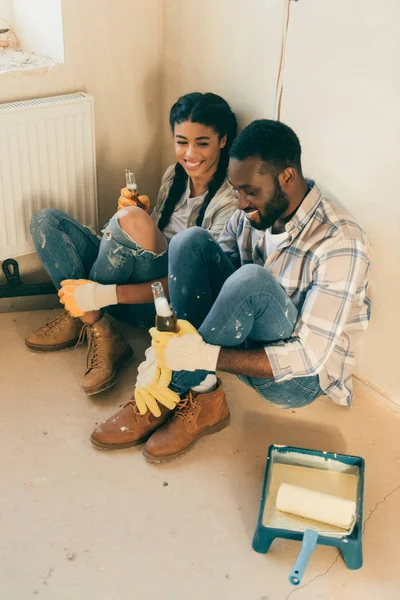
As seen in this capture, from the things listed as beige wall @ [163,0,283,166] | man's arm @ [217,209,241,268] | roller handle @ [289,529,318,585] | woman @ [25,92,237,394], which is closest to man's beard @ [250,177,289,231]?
man's arm @ [217,209,241,268]

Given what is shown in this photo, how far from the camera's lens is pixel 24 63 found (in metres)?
2.00

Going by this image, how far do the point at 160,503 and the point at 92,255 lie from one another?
0.80m

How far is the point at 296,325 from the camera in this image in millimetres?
1510

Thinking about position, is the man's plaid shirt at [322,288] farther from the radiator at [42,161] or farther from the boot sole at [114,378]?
the radiator at [42,161]

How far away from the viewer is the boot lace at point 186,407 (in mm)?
1677

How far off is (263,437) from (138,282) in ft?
1.82

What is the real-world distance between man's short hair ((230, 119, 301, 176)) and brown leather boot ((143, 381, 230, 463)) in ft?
1.93

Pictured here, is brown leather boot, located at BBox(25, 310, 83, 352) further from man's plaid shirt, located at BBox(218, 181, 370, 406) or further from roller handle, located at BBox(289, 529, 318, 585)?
roller handle, located at BBox(289, 529, 318, 585)

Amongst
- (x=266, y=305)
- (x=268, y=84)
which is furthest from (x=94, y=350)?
(x=268, y=84)

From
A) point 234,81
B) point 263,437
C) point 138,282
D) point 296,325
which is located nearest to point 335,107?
point 234,81

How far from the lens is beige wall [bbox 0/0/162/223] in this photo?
1.97 meters

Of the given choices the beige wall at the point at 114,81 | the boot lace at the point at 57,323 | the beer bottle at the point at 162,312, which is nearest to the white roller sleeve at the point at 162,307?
the beer bottle at the point at 162,312

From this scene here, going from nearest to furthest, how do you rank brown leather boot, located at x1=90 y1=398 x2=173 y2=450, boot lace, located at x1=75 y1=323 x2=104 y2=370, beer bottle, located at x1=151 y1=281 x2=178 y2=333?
beer bottle, located at x1=151 y1=281 x2=178 y2=333 < brown leather boot, located at x1=90 y1=398 x2=173 y2=450 < boot lace, located at x1=75 y1=323 x2=104 y2=370

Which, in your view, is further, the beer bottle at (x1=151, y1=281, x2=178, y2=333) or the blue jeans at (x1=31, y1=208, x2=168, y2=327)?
the blue jeans at (x1=31, y1=208, x2=168, y2=327)
